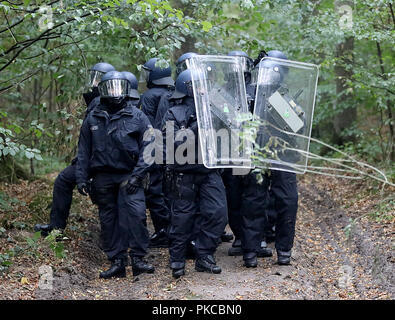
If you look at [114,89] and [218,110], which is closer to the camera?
[218,110]

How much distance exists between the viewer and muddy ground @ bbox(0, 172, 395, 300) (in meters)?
5.76

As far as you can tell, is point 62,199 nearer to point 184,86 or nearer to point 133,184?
point 133,184

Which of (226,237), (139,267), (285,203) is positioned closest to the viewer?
(139,267)

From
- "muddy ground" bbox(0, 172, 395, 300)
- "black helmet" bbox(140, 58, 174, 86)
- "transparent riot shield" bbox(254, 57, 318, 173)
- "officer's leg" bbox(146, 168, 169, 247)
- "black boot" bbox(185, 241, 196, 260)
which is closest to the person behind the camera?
"muddy ground" bbox(0, 172, 395, 300)

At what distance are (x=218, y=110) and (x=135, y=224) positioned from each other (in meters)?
1.65

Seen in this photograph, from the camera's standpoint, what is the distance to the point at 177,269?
645cm

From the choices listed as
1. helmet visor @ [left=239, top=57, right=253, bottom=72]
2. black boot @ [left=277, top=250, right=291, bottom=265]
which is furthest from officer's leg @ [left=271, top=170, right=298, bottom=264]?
helmet visor @ [left=239, top=57, right=253, bottom=72]

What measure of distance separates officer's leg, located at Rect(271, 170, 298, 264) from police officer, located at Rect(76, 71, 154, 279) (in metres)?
1.61

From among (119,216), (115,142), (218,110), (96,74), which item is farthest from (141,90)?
(218,110)

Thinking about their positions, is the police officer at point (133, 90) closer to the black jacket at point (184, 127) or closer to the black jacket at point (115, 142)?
the black jacket at point (115, 142)

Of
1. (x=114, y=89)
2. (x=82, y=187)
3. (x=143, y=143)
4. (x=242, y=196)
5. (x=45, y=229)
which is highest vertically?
(x=114, y=89)

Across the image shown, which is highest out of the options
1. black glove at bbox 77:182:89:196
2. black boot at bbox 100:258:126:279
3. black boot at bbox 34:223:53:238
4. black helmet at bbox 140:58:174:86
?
black helmet at bbox 140:58:174:86

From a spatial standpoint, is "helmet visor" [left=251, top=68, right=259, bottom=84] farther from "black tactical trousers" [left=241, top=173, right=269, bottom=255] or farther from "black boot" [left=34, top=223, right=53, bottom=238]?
"black boot" [left=34, top=223, right=53, bottom=238]
